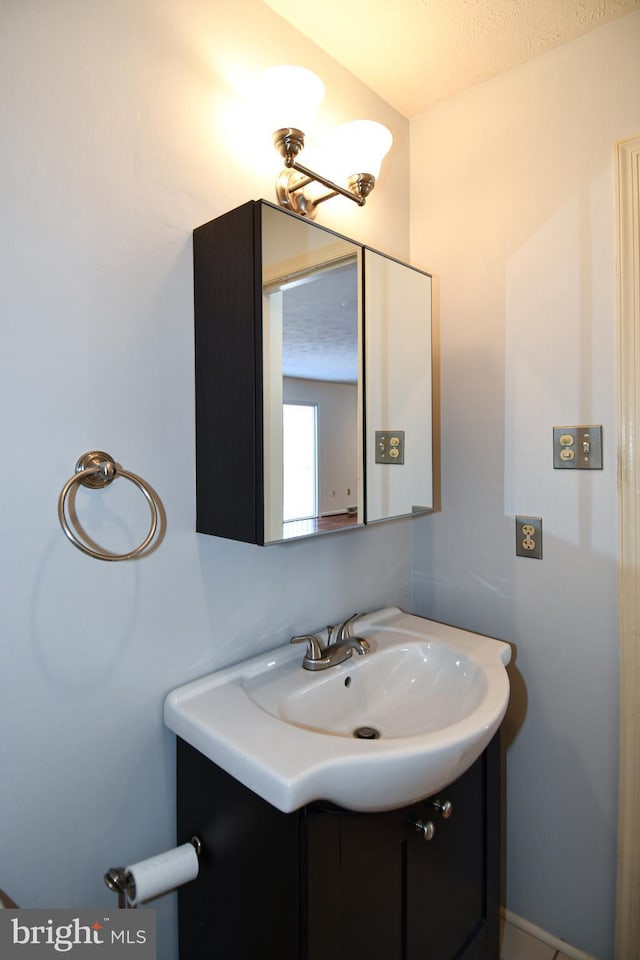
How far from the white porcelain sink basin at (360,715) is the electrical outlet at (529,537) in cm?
29

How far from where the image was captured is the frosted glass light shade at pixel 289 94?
113 centimetres

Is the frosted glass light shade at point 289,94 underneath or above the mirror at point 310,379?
above

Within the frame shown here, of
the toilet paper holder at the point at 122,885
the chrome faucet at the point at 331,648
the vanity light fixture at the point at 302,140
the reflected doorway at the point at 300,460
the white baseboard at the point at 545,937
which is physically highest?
the vanity light fixture at the point at 302,140

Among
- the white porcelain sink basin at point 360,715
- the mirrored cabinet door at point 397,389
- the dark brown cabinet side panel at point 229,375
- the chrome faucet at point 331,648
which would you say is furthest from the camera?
the mirrored cabinet door at point 397,389

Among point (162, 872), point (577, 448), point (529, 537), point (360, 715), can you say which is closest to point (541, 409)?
point (577, 448)

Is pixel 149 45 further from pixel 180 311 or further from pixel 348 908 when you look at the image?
pixel 348 908

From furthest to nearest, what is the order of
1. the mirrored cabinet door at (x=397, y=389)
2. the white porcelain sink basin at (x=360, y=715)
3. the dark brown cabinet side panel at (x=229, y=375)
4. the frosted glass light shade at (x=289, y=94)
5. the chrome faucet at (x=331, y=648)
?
1. the mirrored cabinet door at (x=397, y=389)
2. the chrome faucet at (x=331, y=648)
3. the frosted glass light shade at (x=289, y=94)
4. the dark brown cabinet side panel at (x=229, y=375)
5. the white porcelain sink basin at (x=360, y=715)

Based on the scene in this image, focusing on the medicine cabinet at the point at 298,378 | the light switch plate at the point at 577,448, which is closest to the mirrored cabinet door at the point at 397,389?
the medicine cabinet at the point at 298,378

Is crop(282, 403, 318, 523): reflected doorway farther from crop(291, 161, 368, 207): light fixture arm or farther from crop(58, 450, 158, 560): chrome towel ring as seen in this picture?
crop(291, 161, 368, 207): light fixture arm

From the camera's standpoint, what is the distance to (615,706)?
1.37 metres

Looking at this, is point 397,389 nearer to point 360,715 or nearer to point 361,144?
point 361,144

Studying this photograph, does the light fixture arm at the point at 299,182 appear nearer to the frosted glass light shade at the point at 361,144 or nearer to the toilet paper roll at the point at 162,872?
the frosted glass light shade at the point at 361,144

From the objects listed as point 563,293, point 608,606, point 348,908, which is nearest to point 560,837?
point 608,606

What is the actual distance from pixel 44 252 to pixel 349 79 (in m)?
1.09
